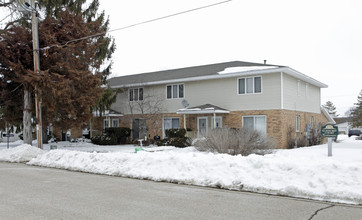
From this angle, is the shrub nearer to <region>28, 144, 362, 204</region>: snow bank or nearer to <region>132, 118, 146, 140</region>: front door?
<region>132, 118, 146, 140</region>: front door

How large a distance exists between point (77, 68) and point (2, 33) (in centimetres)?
445

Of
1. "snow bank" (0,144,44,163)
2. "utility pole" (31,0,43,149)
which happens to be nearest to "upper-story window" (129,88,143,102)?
"utility pole" (31,0,43,149)

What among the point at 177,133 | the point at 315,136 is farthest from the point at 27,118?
the point at 315,136

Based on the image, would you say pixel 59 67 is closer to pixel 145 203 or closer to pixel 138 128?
pixel 138 128

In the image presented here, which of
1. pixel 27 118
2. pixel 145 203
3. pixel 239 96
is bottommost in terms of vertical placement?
pixel 145 203

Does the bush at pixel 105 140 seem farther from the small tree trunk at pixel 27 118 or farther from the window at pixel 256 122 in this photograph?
the window at pixel 256 122

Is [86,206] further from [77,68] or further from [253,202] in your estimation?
[77,68]

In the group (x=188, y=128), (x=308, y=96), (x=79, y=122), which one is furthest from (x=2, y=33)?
(x=308, y=96)

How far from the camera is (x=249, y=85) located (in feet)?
73.1

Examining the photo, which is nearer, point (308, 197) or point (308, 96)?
point (308, 197)

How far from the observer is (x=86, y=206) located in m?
6.56

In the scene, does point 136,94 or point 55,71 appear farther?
point 136,94

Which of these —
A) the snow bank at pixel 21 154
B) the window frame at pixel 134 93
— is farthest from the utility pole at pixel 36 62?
the window frame at pixel 134 93

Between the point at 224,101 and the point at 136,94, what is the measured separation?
28.0 ft
